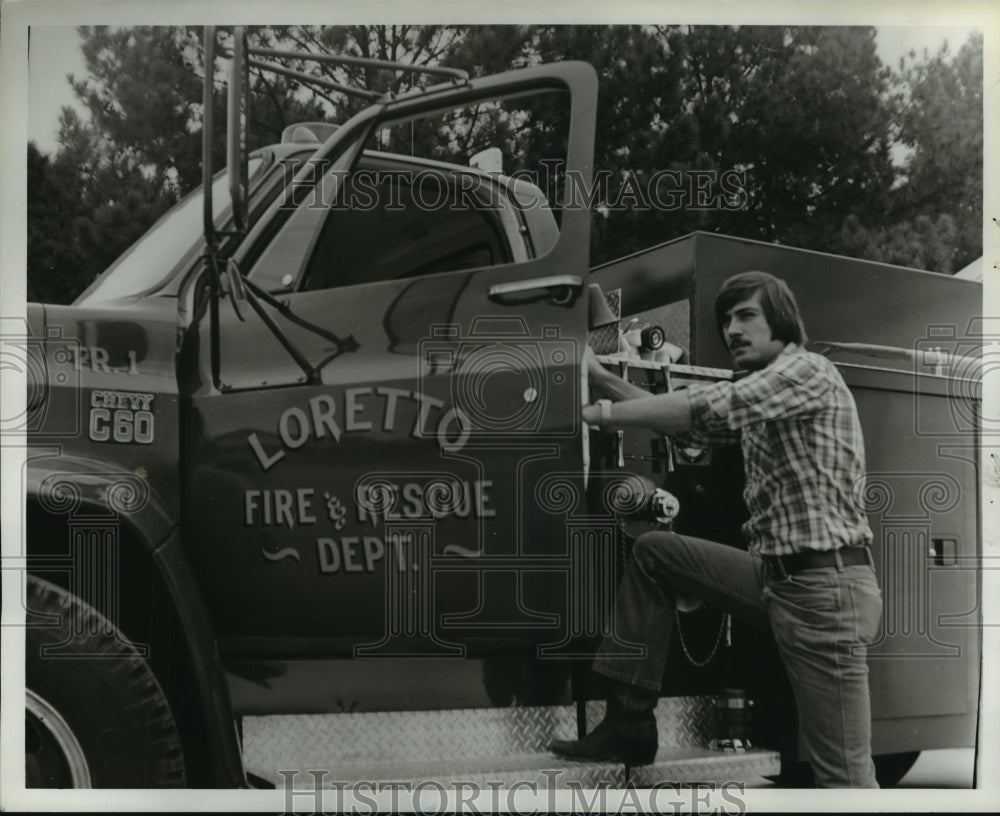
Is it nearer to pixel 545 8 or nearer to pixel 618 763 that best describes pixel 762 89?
pixel 545 8

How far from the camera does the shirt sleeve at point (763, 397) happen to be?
2.92 metres

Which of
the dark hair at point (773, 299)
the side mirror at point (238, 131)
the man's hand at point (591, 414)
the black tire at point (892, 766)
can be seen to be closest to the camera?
the side mirror at point (238, 131)

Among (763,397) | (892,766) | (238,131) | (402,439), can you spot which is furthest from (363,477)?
(892,766)

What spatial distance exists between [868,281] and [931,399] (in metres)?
0.39

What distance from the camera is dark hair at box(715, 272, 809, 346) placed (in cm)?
302

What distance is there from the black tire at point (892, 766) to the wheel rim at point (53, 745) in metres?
2.28

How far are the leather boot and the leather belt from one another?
496 millimetres

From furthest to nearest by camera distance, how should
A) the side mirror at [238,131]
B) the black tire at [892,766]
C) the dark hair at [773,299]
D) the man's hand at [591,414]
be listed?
1. the black tire at [892,766]
2. the dark hair at [773,299]
3. the man's hand at [591,414]
4. the side mirror at [238,131]

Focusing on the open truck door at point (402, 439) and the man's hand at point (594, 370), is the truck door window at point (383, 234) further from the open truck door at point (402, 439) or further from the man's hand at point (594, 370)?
the man's hand at point (594, 370)

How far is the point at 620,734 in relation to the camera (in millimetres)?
2982

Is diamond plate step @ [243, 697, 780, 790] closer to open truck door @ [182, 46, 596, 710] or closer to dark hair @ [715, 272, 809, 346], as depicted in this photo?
open truck door @ [182, 46, 596, 710]

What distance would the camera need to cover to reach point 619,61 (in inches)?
118

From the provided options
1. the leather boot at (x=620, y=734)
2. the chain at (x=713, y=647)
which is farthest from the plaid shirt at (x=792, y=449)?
the leather boot at (x=620, y=734)

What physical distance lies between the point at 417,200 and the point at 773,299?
41.0 inches
